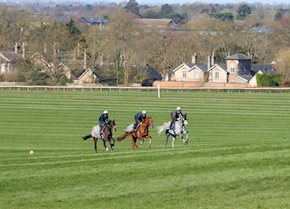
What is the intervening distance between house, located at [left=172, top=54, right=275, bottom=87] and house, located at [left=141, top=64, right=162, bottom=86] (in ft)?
8.00

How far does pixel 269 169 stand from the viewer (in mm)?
24859

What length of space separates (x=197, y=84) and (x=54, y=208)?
107064mm

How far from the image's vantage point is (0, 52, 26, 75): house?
13588cm

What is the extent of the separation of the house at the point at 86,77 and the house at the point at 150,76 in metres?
5.94

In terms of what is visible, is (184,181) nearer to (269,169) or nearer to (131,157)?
(269,169)

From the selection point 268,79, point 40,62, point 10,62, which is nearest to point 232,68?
point 268,79

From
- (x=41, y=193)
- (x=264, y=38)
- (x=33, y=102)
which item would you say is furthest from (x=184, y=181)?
(x=264, y=38)

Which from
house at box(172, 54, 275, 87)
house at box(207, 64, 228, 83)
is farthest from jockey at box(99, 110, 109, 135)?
house at box(207, 64, 228, 83)

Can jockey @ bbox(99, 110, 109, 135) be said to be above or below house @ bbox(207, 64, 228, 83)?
below

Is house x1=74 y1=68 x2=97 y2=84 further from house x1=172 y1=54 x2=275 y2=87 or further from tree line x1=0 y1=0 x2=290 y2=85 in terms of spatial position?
house x1=172 y1=54 x2=275 y2=87

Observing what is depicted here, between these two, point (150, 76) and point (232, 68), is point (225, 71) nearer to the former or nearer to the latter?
point (232, 68)

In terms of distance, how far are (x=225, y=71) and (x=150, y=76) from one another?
9.57m

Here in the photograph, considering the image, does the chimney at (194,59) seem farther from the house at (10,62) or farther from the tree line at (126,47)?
the house at (10,62)

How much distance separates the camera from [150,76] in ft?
444
